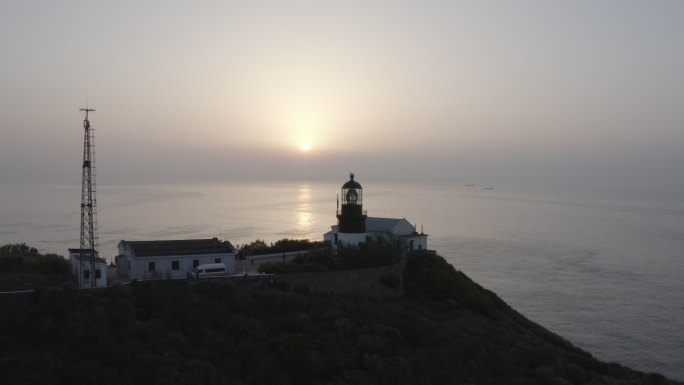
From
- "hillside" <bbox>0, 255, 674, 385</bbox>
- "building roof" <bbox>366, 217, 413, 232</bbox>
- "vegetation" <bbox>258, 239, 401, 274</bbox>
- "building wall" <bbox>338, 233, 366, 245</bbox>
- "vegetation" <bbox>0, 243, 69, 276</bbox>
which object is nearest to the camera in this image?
"hillside" <bbox>0, 255, 674, 385</bbox>

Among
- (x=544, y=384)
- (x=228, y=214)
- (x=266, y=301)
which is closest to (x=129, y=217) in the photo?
(x=228, y=214)

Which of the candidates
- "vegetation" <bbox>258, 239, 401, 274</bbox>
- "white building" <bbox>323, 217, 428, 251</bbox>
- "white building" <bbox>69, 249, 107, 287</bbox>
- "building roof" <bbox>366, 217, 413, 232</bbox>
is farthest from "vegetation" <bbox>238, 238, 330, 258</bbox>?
"white building" <bbox>69, 249, 107, 287</bbox>

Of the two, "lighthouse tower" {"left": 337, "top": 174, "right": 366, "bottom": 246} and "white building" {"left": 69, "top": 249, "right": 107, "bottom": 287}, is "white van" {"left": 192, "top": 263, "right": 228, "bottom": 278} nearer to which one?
"white building" {"left": 69, "top": 249, "right": 107, "bottom": 287}

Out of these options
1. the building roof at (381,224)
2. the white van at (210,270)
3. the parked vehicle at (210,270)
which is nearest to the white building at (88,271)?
the parked vehicle at (210,270)

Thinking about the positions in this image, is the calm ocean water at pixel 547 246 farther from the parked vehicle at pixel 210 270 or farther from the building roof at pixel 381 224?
the parked vehicle at pixel 210 270

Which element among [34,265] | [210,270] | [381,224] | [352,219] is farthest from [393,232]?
[34,265]
